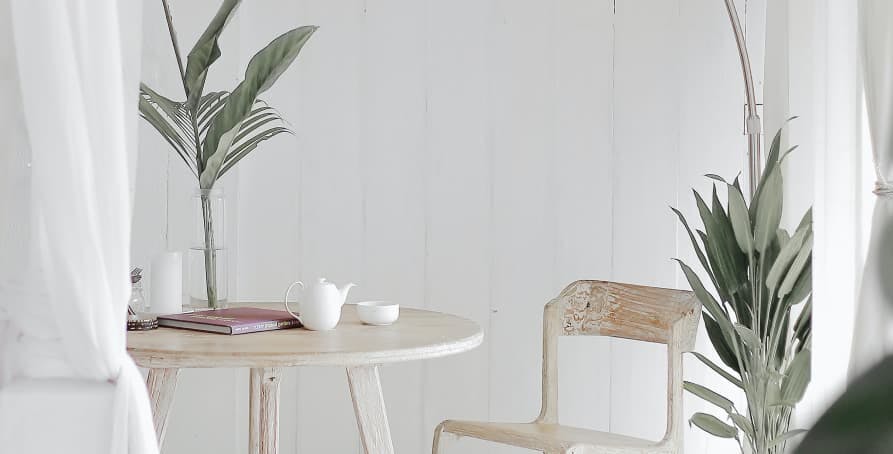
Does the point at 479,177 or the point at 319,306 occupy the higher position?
the point at 479,177

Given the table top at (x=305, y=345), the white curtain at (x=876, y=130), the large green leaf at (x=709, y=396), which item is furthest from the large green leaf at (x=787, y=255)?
the table top at (x=305, y=345)

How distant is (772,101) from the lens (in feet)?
7.98

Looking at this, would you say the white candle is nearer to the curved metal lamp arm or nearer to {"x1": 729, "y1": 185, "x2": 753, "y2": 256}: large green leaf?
{"x1": 729, "y1": 185, "x2": 753, "y2": 256}: large green leaf

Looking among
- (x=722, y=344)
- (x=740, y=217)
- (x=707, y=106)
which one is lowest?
(x=722, y=344)

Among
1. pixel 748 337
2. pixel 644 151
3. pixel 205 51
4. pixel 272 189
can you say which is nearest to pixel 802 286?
pixel 748 337

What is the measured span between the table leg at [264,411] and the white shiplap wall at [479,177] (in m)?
0.62

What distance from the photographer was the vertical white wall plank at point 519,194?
279 centimetres

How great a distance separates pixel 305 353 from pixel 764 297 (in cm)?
111

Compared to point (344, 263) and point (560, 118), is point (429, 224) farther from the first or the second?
point (560, 118)

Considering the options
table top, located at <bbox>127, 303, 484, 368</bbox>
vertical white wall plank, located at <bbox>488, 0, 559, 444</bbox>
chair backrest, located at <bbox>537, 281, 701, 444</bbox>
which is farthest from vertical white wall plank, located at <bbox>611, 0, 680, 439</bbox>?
table top, located at <bbox>127, 303, 484, 368</bbox>

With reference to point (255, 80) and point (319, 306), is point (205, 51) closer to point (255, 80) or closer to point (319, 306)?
point (255, 80)

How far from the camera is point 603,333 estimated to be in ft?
7.96

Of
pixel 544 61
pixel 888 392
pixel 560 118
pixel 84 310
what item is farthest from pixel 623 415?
pixel 888 392

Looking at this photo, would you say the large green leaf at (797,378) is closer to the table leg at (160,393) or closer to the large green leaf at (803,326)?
the large green leaf at (803,326)
